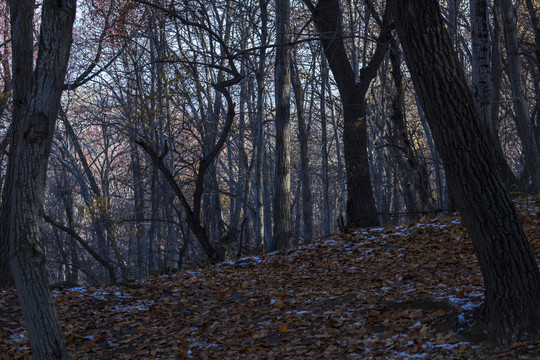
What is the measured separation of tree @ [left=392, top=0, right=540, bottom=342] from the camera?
13.4 feet

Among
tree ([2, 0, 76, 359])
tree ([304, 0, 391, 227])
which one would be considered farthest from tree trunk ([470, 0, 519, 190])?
tree ([2, 0, 76, 359])

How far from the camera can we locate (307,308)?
19.7ft

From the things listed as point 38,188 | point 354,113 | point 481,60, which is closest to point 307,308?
point 38,188

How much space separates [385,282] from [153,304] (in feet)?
10.4

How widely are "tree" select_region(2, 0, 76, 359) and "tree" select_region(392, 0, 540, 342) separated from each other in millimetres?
2729

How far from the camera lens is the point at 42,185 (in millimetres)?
3613

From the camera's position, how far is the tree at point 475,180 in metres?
4.08

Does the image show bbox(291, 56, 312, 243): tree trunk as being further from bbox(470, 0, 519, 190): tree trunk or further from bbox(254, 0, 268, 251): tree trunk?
bbox(470, 0, 519, 190): tree trunk

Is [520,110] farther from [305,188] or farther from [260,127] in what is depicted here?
[305,188]

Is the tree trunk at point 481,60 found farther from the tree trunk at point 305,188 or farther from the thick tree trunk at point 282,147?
the tree trunk at point 305,188

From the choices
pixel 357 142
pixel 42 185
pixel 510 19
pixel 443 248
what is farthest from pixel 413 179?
pixel 42 185

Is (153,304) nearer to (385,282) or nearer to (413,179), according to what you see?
(385,282)

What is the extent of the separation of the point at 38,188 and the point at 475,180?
332 cm

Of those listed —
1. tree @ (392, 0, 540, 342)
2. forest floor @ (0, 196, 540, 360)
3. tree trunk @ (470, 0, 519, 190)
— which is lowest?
forest floor @ (0, 196, 540, 360)
